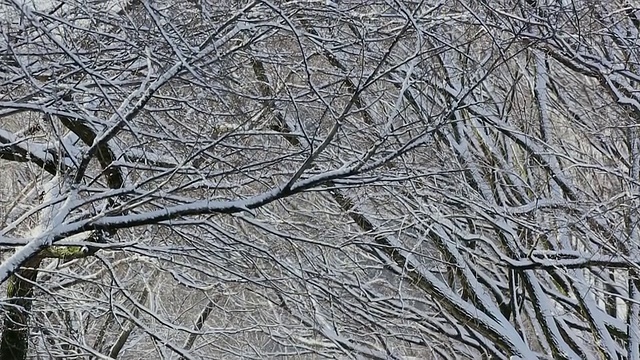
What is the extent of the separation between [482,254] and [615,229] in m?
1.26

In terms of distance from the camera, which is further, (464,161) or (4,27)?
(464,161)

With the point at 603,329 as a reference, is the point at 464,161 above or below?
above

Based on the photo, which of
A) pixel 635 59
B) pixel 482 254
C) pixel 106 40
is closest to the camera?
pixel 106 40

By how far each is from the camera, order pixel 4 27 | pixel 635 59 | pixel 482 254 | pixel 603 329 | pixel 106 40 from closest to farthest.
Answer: pixel 4 27 → pixel 106 40 → pixel 635 59 → pixel 603 329 → pixel 482 254

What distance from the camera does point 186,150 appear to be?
4.80 m

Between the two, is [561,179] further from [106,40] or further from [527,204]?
[106,40]

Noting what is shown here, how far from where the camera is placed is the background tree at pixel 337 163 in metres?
4.35

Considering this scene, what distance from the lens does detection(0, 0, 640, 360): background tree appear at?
14.3 feet

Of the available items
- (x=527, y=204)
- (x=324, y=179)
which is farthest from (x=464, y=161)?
(x=324, y=179)

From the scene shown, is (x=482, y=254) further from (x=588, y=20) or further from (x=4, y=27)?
(x=4, y=27)

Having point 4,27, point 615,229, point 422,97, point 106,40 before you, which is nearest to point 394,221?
point 422,97

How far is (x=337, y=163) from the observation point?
5.71 meters

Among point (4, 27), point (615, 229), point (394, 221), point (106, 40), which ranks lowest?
point (4, 27)

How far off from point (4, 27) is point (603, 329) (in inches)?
199
